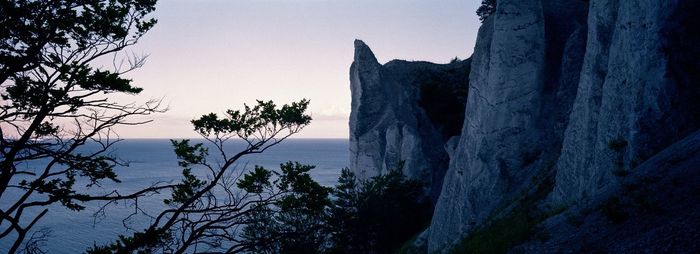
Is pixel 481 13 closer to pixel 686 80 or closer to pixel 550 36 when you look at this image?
pixel 550 36

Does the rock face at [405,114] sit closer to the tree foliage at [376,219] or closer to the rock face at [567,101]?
the tree foliage at [376,219]

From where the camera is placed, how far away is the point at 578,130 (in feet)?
57.1

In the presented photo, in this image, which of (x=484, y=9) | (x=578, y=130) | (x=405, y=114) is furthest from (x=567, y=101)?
(x=484, y=9)

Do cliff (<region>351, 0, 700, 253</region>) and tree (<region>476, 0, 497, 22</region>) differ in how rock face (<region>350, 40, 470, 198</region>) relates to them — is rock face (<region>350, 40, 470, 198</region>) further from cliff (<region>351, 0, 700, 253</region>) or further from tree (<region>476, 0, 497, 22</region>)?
tree (<region>476, 0, 497, 22</region>)

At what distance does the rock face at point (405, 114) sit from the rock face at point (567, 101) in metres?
11.1

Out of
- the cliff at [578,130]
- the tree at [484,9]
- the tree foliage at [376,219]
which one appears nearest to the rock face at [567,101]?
the cliff at [578,130]

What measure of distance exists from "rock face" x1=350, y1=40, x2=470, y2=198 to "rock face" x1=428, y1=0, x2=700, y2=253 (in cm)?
1112

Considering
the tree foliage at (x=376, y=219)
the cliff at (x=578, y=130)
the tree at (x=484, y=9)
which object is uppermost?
the tree at (x=484, y=9)

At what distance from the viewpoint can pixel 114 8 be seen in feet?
34.7

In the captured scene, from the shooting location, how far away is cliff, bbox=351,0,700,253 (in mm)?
10008

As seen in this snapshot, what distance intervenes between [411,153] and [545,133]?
19.2 m

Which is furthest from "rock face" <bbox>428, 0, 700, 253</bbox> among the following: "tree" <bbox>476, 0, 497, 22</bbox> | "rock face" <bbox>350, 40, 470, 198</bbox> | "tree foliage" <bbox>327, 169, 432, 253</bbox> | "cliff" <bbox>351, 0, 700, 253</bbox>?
"tree" <bbox>476, 0, 497, 22</bbox>

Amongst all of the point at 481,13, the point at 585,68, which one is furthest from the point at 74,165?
the point at 481,13

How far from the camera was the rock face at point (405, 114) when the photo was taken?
1651 inches
